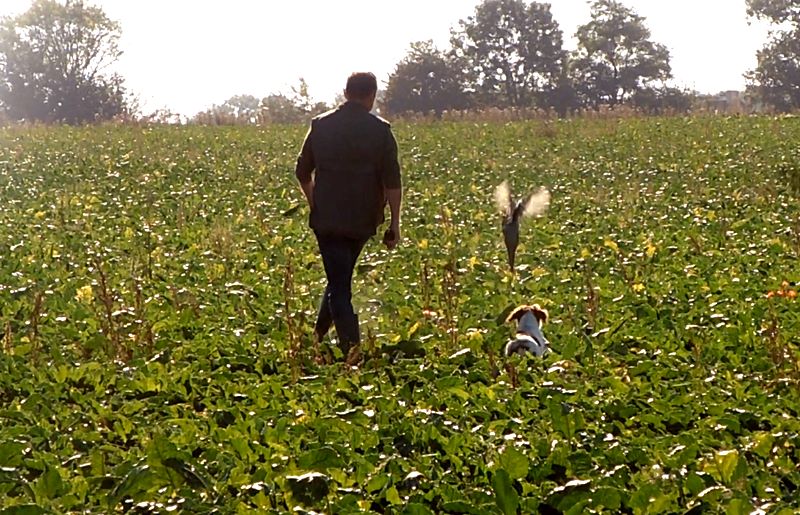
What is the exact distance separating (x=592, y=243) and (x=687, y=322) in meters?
3.87

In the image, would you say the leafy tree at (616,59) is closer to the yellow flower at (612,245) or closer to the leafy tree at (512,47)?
the leafy tree at (512,47)

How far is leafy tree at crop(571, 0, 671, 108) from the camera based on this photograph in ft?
249

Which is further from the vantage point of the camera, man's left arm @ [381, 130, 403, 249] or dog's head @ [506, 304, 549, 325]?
dog's head @ [506, 304, 549, 325]

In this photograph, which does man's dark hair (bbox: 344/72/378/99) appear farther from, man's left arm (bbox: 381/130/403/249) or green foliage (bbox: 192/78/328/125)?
green foliage (bbox: 192/78/328/125)

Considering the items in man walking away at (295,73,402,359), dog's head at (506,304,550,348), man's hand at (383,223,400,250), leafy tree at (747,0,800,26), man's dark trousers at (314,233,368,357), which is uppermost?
leafy tree at (747,0,800,26)

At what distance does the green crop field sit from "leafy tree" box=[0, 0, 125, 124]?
5362 cm

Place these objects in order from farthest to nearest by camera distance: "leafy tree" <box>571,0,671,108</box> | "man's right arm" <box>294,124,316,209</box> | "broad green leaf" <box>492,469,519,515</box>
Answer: "leafy tree" <box>571,0,671,108</box>
"man's right arm" <box>294,124,316,209</box>
"broad green leaf" <box>492,469,519,515</box>

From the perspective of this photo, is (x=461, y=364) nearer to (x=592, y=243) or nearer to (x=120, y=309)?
(x=120, y=309)

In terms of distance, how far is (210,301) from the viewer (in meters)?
8.85

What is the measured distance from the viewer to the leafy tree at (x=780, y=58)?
2675 inches

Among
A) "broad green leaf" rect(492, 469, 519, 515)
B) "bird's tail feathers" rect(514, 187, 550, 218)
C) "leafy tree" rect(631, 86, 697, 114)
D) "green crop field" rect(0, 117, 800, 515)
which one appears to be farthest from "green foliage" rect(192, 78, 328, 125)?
"leafy tree" rect(631, 86, 697, 114)

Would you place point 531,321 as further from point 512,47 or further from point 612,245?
point 512,47

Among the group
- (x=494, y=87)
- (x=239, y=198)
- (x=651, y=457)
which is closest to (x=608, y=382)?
(x=651, y=457)

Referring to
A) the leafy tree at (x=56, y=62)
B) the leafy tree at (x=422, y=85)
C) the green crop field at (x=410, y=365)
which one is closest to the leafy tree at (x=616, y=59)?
the leafy tree at (x=422, y=85)
